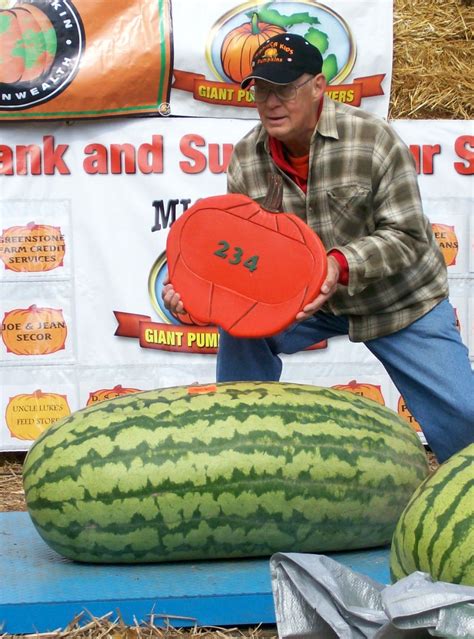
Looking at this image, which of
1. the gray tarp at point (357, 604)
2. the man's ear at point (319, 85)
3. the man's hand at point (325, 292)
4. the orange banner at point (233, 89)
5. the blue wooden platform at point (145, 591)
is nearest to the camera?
the gray tarp at point (357, 604)

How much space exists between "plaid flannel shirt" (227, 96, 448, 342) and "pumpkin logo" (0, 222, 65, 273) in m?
1.77

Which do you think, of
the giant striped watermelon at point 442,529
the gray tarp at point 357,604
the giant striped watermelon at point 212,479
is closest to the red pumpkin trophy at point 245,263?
the giant striped watermelon at point 212,479

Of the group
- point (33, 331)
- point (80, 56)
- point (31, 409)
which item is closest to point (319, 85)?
point (80, 56)

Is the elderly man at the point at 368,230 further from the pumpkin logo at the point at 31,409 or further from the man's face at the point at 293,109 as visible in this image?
the pumpkin logo at the point at 31,409

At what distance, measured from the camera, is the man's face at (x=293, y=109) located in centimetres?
372

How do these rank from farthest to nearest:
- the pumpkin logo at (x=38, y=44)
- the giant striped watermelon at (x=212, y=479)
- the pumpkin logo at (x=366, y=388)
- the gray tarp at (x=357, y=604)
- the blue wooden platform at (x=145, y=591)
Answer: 1. the pumpkin logo at (x=366, y=388)
2. the pumpkin logo at (x=38, y=44)
3. the giant striped watermelon at (x=212, y=479)
4. the blue wooden platform at (x=145, y=591)
5. the gray tarp at (x=357, y=604)

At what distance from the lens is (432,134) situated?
5457mm

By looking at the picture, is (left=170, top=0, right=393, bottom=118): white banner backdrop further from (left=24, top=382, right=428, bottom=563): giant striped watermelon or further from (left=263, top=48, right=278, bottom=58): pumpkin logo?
(left=24, top=382, right=428, bottom=563): giant striped watermelon

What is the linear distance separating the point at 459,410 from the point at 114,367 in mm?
2214

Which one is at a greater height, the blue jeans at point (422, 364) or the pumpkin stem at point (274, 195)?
the pumpkin stem at point (274, 195)

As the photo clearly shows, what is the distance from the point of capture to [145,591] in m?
2.89

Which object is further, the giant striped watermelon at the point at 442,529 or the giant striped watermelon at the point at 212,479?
the giant striped watermelon at the point at 212,479

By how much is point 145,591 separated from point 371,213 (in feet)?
5.36

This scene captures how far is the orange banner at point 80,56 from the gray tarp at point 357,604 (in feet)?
11.1
